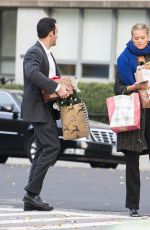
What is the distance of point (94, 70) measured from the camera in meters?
29.2

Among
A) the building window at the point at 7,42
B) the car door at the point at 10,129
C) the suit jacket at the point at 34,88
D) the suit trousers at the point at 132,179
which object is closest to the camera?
the suit trousers at the point at 132,179

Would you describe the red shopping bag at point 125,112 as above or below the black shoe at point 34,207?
above

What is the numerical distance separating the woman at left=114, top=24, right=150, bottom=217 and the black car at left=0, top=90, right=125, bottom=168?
8044 millimetres

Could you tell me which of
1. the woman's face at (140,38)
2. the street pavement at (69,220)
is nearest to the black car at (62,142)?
the street pavement at (69,220)

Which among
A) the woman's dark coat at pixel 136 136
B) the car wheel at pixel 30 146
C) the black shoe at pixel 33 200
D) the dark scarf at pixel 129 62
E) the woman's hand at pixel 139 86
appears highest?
the dark scarf at pixel 129 62

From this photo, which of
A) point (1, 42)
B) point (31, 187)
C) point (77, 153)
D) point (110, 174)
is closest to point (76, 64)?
point (1, 42)

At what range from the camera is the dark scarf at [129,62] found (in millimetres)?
8828

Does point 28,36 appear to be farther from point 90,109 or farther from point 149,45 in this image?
point 149,45

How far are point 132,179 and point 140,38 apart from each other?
1381mm

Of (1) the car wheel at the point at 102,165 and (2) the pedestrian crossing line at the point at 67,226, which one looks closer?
(2) the pedestrian crossing line at the point at 67,226

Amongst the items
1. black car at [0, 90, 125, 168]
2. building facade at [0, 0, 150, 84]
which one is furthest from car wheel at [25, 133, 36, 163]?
building facade at [0, 0, 150, 84]

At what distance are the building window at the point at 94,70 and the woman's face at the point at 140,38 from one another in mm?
20086

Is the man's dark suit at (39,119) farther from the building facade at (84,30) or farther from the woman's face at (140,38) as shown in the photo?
the building facade at (84,30)

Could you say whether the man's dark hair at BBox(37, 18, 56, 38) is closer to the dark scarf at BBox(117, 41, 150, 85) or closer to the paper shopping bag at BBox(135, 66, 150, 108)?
the dark scarf at BBox(117, 41, 150, 85)
